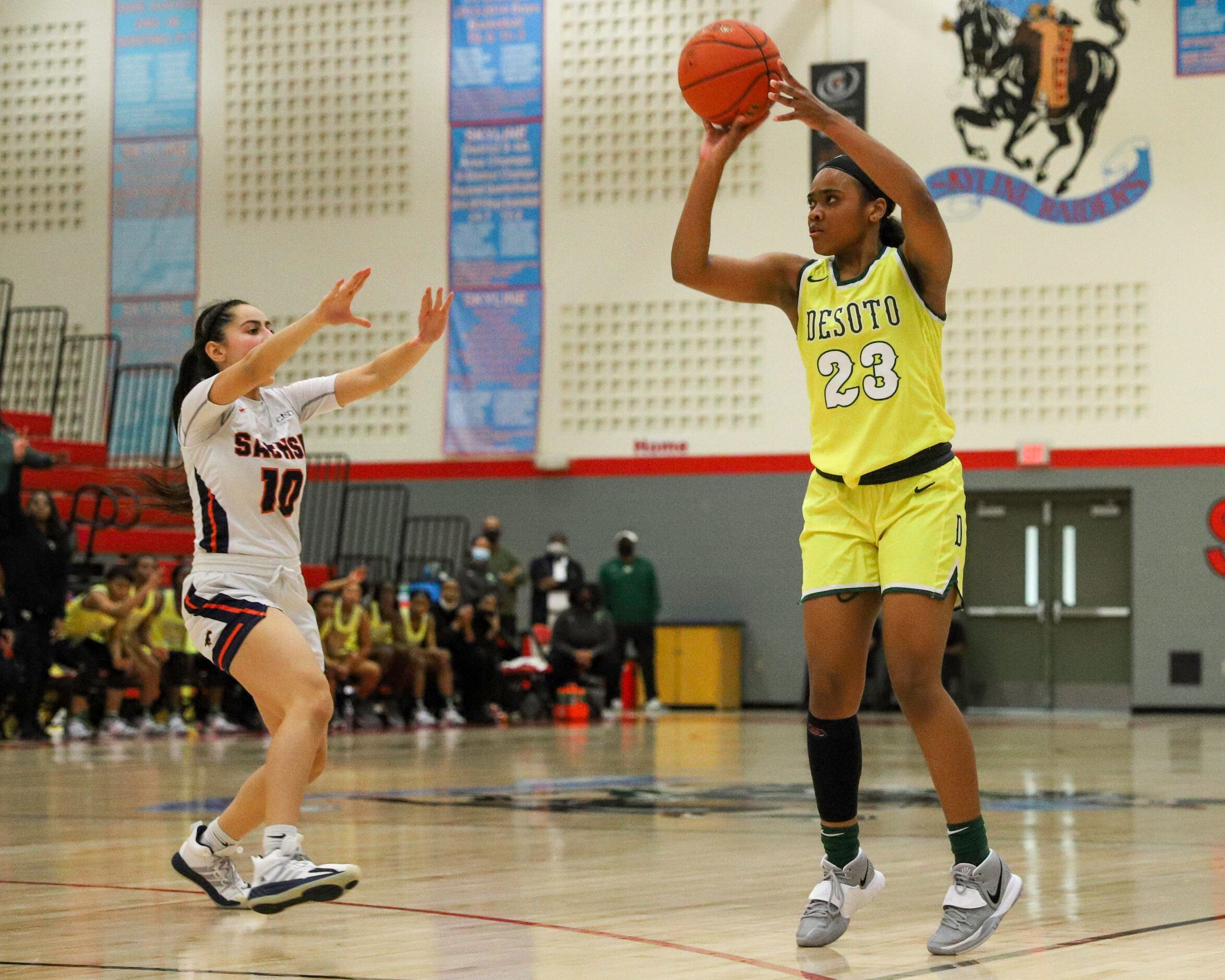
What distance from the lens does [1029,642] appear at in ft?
66.8

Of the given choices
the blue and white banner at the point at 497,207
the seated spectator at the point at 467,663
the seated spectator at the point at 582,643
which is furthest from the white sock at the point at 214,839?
the blue and white banner at the point at 497,207

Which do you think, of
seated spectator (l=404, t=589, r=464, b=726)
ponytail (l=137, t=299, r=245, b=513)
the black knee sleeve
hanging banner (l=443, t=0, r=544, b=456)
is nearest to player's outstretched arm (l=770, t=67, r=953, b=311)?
the black knee sleeve

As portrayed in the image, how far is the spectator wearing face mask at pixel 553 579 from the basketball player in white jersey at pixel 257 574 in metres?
14.0

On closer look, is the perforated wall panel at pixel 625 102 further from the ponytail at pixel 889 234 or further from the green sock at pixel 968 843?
the green sock at pixel 968 843

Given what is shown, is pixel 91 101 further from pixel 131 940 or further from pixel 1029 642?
pixel 131 940

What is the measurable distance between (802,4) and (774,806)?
576 inches

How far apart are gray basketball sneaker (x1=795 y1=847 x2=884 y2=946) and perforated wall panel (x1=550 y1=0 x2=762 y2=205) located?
17.4m

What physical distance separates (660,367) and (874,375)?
55.9 ft

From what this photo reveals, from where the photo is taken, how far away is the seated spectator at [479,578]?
18.0 meters

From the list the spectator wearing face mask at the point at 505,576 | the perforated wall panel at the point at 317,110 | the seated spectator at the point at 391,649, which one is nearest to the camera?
the seated spectator at the point at 391,649

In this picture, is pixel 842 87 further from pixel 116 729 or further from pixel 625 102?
pixel 116 729

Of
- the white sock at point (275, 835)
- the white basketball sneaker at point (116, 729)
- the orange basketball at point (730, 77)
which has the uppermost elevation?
the orange basketball at point (730, 77)

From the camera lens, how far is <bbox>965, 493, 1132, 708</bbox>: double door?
66.1ft

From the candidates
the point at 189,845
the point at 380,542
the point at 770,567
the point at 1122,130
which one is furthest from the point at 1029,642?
the point at 189,845
